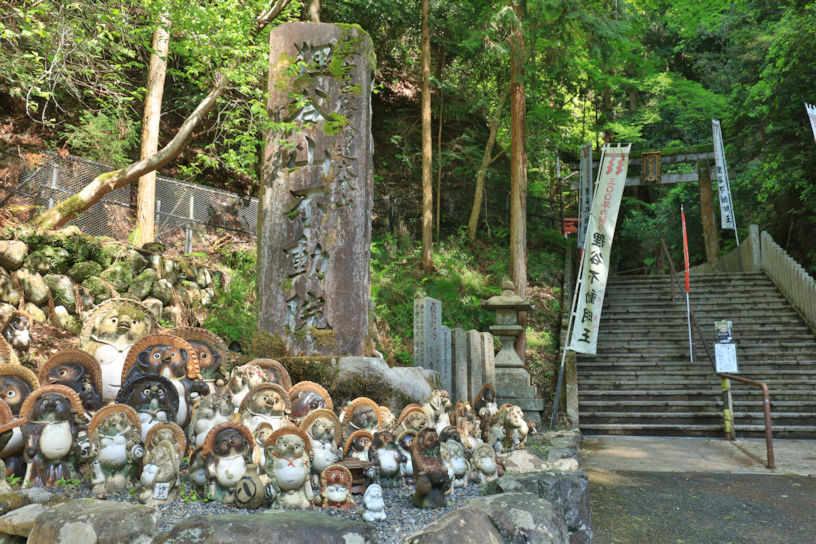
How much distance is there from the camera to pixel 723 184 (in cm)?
1495

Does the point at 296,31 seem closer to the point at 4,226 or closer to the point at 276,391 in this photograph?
the point at 276,391

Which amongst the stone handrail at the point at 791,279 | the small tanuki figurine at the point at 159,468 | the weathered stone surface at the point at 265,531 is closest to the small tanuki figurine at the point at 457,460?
the weathered stone surface at the point at 265,531

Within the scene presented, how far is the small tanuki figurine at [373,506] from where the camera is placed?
130 inches

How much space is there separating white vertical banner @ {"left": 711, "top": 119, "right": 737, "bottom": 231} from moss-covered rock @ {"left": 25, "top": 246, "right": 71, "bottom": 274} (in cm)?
1506

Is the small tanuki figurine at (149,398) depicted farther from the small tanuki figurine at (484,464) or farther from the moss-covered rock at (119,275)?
the moss-covered rock at (119,275)

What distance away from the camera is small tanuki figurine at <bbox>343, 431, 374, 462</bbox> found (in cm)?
416

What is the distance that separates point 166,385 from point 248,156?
5.00 m

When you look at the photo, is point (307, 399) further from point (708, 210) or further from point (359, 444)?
point (708, 210)

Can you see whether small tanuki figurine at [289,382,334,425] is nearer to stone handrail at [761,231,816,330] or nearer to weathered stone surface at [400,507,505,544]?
weathered stone surface at [400,507,505,544]

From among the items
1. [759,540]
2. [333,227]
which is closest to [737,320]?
[759,540]

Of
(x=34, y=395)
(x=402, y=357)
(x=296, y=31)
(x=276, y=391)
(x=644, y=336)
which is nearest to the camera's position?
(x=34, y=395)

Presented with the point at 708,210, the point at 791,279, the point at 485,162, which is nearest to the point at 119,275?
the point at 485,162

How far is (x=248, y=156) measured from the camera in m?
8.48

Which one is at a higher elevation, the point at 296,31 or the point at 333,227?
the point at 296,31
